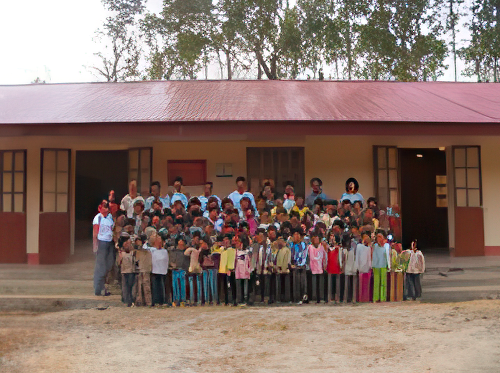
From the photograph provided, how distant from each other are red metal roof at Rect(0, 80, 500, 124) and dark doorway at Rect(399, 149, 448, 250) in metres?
1.71

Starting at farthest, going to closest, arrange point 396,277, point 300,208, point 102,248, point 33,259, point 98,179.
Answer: point 98,179 → point 33,259 → point 300,208 → point 102,248 → point 396,277

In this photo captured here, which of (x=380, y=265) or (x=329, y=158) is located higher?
(x=329, y=158)

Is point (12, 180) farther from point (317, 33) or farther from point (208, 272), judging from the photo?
point (317, 33)

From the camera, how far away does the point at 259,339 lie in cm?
612

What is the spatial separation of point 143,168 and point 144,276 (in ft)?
10.9

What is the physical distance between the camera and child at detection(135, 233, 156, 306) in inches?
307

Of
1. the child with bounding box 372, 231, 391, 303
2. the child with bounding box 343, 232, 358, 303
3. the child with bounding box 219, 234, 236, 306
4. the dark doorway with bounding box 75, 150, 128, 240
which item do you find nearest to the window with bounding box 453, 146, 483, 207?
the child with bounding box 372, 231, 391, 303

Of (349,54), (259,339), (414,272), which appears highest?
(349,54)

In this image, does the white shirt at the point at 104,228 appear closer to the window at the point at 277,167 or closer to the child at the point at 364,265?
the window at the point at 277,167

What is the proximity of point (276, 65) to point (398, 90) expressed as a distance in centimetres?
1432

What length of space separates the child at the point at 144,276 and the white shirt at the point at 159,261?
0.18ft

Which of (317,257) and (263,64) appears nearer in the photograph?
(317,257)

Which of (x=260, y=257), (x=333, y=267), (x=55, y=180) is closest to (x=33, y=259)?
(x=55, y=180)

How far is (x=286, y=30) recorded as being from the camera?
24.8m
